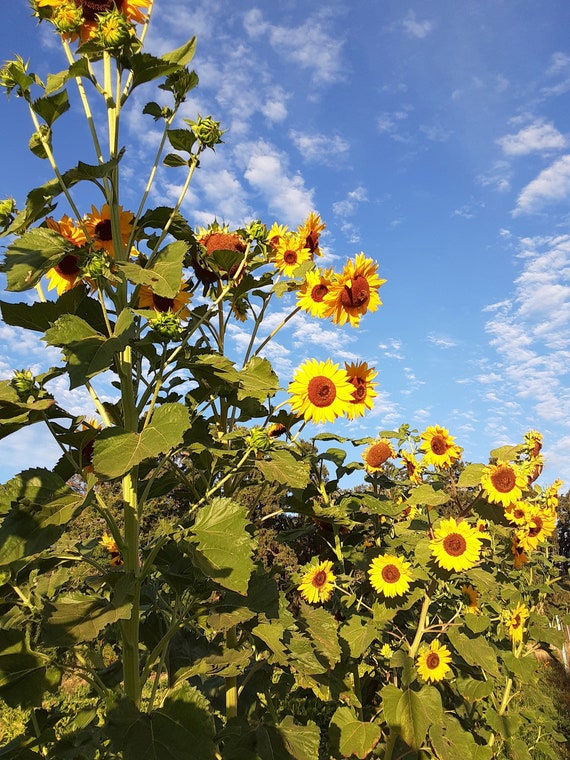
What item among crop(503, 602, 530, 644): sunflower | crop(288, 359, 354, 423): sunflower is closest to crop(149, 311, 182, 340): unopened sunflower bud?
crop(288, 359, 354, 423): sunflower

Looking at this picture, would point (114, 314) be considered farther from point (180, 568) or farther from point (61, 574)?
point (61, 574)

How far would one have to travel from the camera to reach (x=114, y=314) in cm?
229

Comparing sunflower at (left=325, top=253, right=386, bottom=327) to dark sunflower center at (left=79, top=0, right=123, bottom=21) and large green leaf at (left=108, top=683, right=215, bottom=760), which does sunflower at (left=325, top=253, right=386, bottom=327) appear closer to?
dark sunflower center at (left=79, top=0, right=123, bottom=21)

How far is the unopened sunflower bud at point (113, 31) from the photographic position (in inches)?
78.4

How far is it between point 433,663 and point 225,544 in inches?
113

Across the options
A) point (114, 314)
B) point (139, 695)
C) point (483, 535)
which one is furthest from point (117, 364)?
point (483, 535)

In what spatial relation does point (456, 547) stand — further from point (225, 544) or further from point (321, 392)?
point (225, 544)

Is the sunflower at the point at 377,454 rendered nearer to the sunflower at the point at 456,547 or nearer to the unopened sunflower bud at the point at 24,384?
the sunflower at the point at 456,547

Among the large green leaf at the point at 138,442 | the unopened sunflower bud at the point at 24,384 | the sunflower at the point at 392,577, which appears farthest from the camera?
the sunflower at the point at 392,577

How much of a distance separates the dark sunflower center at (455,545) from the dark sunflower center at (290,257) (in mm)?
2092

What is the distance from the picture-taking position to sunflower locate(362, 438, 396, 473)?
4.45m

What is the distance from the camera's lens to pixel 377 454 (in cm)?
446

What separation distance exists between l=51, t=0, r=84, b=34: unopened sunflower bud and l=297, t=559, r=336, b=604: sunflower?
329cm

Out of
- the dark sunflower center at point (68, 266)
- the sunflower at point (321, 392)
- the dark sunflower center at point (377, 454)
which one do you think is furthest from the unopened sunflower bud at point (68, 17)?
the dark sunflower center at point (377, 454)
